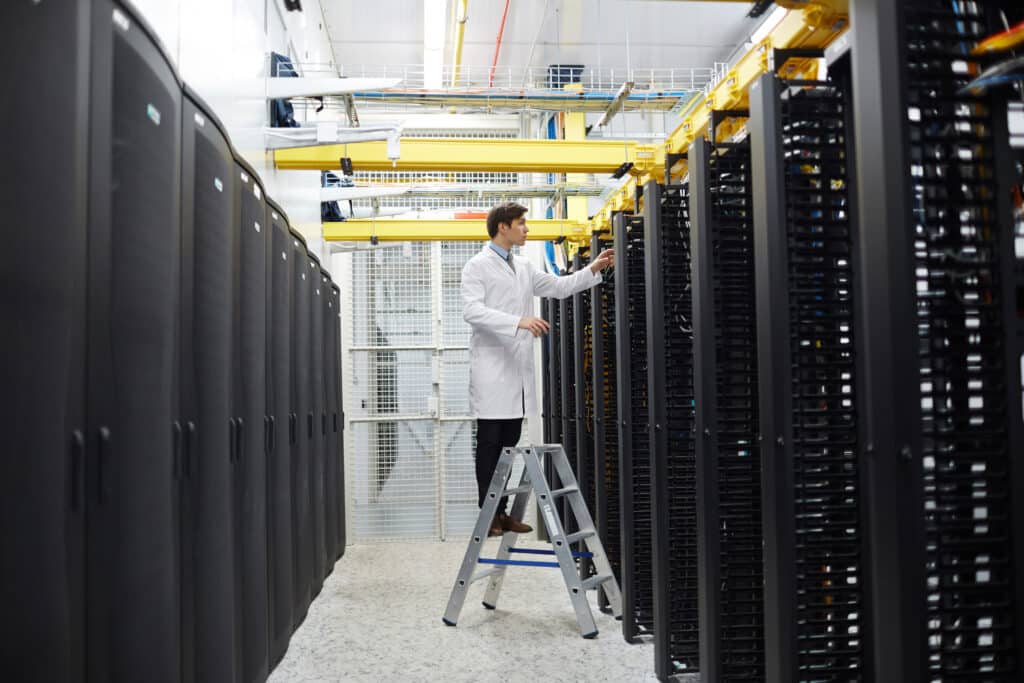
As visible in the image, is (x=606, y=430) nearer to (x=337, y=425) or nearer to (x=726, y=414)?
(x=726, y=414)

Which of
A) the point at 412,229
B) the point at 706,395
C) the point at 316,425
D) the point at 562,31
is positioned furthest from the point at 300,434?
the point at 562,31

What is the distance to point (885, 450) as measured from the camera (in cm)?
124

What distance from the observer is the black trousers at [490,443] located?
14.3 ft

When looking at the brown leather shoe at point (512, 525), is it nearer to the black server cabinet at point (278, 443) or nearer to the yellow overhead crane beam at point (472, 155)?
the black server cabinet at point (278, 443)

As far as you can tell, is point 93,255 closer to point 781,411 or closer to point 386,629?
point 781,411

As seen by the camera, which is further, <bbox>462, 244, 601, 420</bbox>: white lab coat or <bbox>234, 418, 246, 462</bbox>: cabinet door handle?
<bbox>462, 244, 601, 420</bbox>: white lab coat

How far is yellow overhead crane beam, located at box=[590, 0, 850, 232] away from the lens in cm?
182

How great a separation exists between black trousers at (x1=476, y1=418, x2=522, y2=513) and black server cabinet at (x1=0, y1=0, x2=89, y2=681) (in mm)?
3248

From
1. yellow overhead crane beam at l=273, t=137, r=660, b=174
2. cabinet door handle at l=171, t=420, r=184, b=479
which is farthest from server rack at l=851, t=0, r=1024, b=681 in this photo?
yellow overhead crane beam at l=273, t=137, r=660, b=174

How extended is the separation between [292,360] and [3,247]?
2664 millimetres

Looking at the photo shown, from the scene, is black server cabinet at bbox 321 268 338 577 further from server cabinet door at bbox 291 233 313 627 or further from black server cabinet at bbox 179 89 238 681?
black server cabinet at bbox 179 89 238 681

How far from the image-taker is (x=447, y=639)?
3.48 m

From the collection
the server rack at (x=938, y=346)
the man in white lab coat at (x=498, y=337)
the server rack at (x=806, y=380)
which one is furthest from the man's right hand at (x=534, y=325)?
the server rack at (x=938, y=346)

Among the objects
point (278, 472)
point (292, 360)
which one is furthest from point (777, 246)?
point (292, 360)
